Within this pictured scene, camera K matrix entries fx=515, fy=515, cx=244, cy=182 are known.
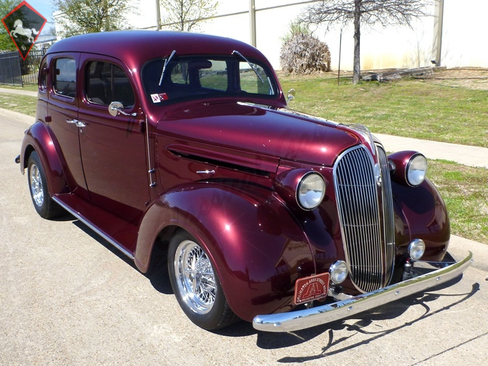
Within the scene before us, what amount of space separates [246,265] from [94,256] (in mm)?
2187

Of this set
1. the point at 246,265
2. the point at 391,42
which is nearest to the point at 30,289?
the point at 246,265

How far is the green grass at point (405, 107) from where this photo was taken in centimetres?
955

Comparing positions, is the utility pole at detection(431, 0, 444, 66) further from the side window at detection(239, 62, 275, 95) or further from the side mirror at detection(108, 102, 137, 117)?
the side mirror at detection(108, 102, 137, 117)

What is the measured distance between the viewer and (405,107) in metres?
12.3

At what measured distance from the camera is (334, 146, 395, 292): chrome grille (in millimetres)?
3131

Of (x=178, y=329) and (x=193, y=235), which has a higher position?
(x=193, y=235)

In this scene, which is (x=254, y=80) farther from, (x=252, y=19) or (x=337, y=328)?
(x=252, y=19)

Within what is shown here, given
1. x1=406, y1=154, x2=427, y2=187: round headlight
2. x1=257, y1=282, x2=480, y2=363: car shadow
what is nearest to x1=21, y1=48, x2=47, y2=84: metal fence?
x1=406, y1=154, x2=427, y2=187: round headlight

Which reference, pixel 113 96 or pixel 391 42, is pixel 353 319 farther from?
pixel 391 42

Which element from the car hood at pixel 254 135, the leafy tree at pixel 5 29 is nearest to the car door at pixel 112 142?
the car hood at pixel 254 135

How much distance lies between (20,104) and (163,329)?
15.3 m

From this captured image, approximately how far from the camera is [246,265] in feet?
9.33

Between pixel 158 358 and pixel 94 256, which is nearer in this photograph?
pixel 158 358

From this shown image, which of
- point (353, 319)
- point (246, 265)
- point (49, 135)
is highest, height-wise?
point (49, 135)
